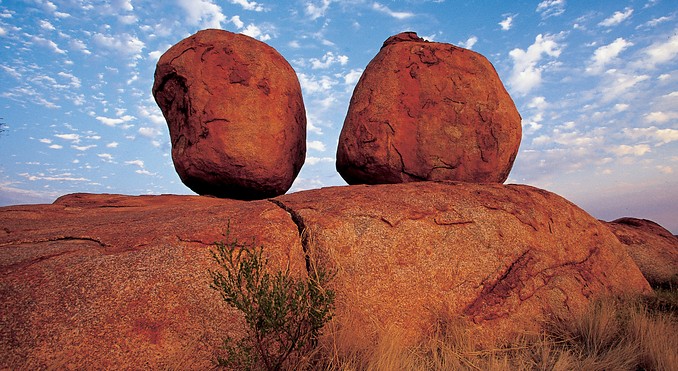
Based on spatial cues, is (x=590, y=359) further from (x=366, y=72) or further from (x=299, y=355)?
(x=366, y=72)

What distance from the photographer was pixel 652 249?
7078 millimetres

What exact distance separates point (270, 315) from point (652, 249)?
23.5 feet

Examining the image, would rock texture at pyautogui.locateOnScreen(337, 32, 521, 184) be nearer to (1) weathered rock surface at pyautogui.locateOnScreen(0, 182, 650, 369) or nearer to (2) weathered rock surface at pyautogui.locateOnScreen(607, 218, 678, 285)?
(1) weathered rock surface at pyautogui.locateOnScreen(0, 182, 650, 369)

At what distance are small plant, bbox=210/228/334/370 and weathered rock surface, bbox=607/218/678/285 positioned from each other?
20.1ft

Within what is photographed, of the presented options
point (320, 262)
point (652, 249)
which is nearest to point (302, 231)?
A: point (320, 262)

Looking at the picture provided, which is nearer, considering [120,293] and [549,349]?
[120,293]

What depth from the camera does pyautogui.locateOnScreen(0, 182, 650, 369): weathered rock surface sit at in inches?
107

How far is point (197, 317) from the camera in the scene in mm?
2896

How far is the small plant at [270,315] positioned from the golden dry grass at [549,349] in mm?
155

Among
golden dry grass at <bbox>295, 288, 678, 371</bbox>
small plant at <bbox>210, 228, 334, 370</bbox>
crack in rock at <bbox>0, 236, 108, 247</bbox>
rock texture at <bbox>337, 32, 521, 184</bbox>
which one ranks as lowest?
golden dry grass at <bbox>295, 288, 678, 371</bbox>

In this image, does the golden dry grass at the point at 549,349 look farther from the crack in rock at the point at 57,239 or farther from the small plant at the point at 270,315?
the crack in rock at the point at 57,239

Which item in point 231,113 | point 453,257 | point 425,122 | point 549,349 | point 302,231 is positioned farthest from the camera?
point 231,113

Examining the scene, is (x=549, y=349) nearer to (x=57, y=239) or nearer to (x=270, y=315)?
(x=270, y=315)

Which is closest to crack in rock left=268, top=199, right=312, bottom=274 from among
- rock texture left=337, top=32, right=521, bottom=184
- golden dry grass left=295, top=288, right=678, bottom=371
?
golden dry grass left=295, top=288, right=678, bottom=371
